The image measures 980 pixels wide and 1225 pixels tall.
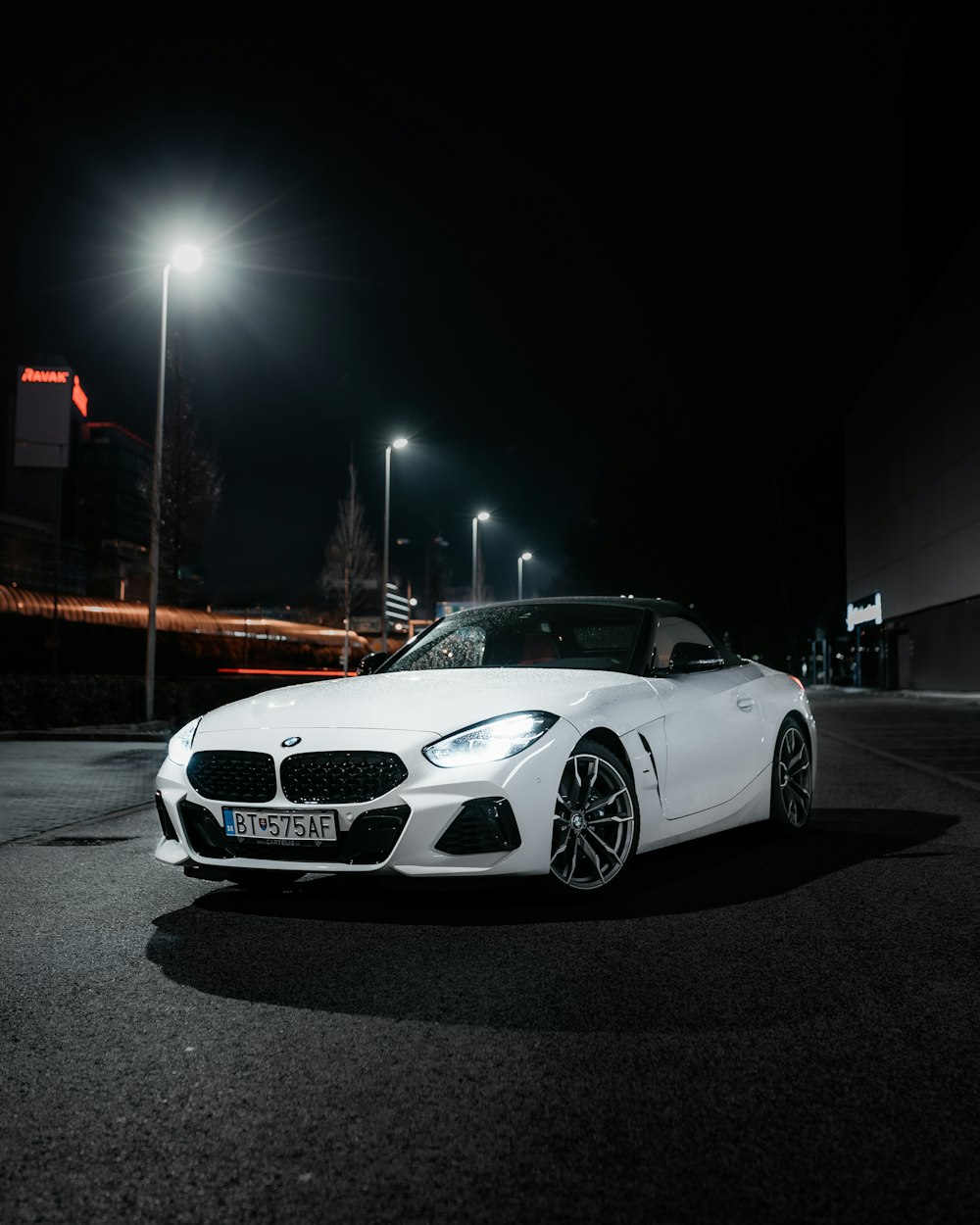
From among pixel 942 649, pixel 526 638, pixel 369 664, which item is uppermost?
pixel 942 649

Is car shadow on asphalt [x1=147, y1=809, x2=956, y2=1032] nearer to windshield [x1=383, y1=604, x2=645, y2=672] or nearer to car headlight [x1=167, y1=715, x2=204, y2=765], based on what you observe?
car headlight [x1=167, y1=715, x2=204, y2=765]

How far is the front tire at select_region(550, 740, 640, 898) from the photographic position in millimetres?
5371

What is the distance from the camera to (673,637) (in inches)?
290

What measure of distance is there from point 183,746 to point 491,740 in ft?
4.82

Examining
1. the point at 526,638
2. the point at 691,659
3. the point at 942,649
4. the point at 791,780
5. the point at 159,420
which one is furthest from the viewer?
the point at 942,649

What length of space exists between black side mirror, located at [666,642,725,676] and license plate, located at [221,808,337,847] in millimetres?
2187

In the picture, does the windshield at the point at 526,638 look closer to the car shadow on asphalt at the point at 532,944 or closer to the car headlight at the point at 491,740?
the car shadow on asphalt at the point at 532,944

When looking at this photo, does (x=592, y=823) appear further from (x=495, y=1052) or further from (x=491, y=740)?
(x=495, y=1052)

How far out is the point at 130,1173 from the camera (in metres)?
2.65

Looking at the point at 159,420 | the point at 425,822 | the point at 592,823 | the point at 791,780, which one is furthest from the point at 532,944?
the point at 159,420

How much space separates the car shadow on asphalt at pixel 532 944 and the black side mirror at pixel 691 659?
3.50 ft

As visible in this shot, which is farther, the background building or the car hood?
the background building

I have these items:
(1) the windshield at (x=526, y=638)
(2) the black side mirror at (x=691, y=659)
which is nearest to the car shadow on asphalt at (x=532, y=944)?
(2) the black side mirror at (x=691, y=659)

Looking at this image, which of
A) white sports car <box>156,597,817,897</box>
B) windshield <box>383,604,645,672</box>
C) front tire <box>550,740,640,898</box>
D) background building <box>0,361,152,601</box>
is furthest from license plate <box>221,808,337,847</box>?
background building <box>0,361,152,601</box>
